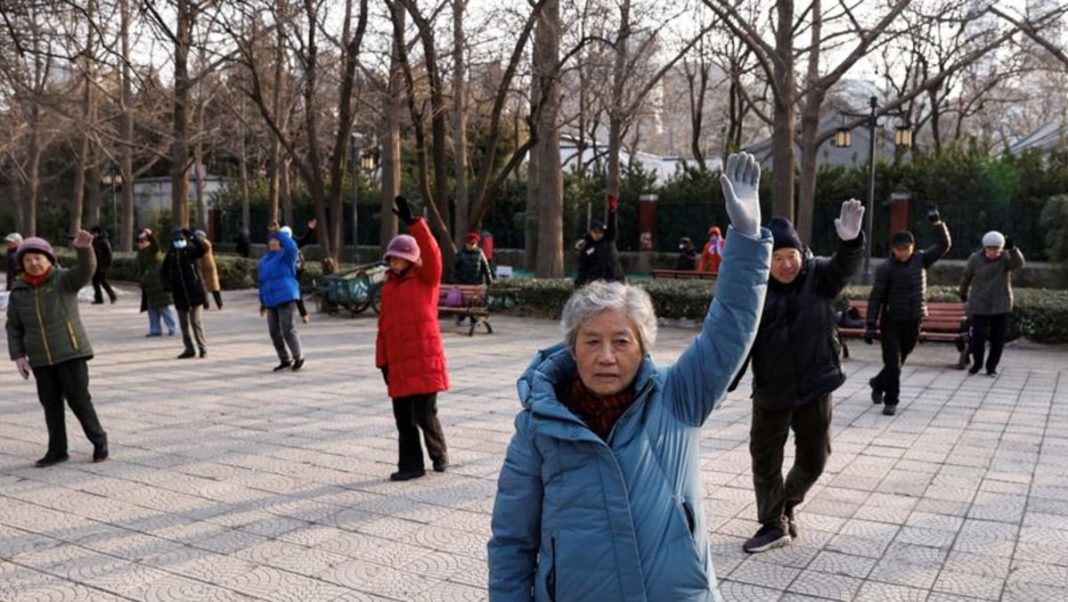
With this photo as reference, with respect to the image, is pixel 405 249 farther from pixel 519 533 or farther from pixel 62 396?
pixel 519 533

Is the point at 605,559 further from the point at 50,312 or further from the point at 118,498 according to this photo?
the point at 50,312

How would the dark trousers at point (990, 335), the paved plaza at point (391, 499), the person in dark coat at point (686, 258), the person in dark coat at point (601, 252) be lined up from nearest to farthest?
1. the paved plaza at point (391, 499)
2. the dark trousers at point (990, 335)
3. the person in dark coat at point (601, 252)
4. the person in dark coat at point (686, 258)

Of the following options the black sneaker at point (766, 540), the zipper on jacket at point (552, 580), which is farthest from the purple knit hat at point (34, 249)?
the zipper on jacket at point (552, 580)

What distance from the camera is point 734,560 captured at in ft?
14.9

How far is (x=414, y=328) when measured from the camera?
592 cm

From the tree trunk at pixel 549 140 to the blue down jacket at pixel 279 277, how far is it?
7407 mm

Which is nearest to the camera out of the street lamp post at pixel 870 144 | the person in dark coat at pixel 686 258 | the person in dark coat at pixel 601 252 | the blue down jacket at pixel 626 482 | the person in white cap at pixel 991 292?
the blue down jacket at pixel 626 482

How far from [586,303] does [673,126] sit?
67676 millimetres

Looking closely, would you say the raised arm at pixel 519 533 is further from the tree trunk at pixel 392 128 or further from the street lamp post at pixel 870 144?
the street lamp post at pixel 870 144

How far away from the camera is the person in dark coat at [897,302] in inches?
325

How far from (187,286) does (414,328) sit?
6367mm

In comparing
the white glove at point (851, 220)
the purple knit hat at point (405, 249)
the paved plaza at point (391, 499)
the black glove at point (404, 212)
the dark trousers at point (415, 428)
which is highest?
the black glove at point (404, 212)

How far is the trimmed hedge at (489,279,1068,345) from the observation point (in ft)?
41.3

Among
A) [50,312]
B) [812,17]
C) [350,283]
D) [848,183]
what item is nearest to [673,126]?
[848,183]
